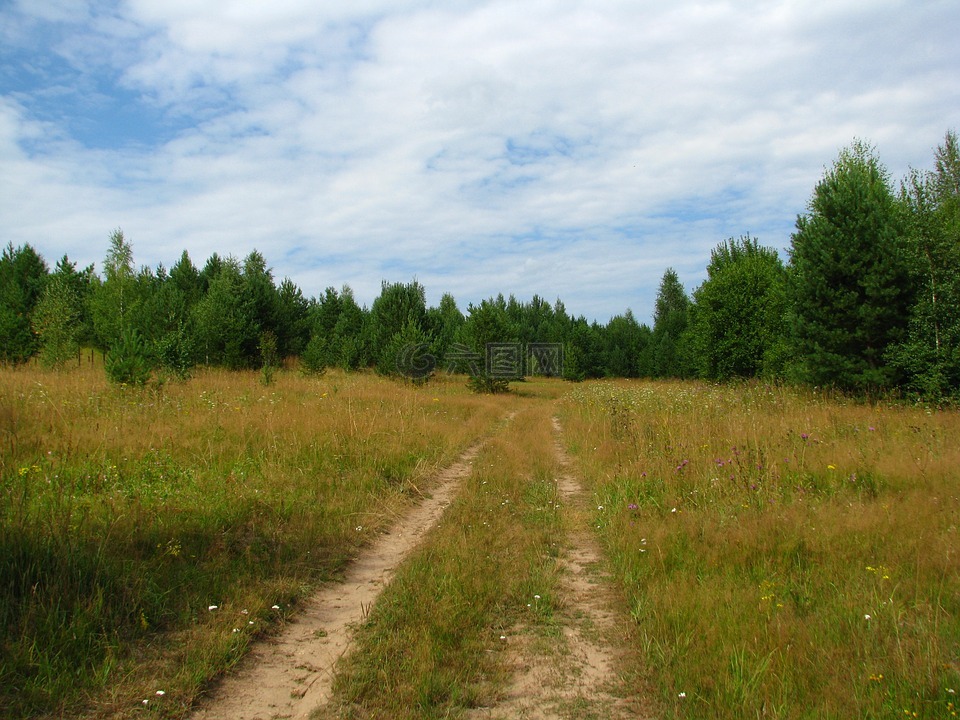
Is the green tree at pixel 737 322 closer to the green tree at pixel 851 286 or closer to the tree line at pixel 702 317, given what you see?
the tree line at pixel 702 317

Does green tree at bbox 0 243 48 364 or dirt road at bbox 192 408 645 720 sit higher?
green tree at bbox 0 243 48 364

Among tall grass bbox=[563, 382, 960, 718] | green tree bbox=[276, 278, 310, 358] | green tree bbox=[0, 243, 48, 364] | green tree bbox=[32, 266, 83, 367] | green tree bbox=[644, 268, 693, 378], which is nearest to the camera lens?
tall grass bbox=[563, 382, 960, 718]

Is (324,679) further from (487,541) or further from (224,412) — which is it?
(224,412)

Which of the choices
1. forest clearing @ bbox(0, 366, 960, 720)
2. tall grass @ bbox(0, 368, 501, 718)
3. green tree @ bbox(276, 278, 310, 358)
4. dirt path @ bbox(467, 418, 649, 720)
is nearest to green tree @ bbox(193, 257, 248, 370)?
green tree @ bbox(276, 278, 310, 358)

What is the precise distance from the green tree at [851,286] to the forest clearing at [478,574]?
7527 millimetres

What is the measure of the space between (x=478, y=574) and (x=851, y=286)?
16.4m

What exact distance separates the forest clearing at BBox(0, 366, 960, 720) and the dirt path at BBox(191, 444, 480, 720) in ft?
0.09

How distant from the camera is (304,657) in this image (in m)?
3.51

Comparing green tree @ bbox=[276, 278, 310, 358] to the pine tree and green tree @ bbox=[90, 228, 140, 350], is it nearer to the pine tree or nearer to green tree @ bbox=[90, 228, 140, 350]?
green tree @ bbox=[90, 228, 140, 350]

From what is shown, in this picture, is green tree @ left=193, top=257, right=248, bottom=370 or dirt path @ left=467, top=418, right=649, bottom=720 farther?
green tree @ left=193, top=257, right=248, bottom=370

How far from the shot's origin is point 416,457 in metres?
9.70

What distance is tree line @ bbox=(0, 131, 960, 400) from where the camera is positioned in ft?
47.9

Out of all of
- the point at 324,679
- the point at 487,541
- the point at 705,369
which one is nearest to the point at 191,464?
the point at 487,541

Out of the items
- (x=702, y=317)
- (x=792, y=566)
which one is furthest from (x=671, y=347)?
(x=792, y=566)
